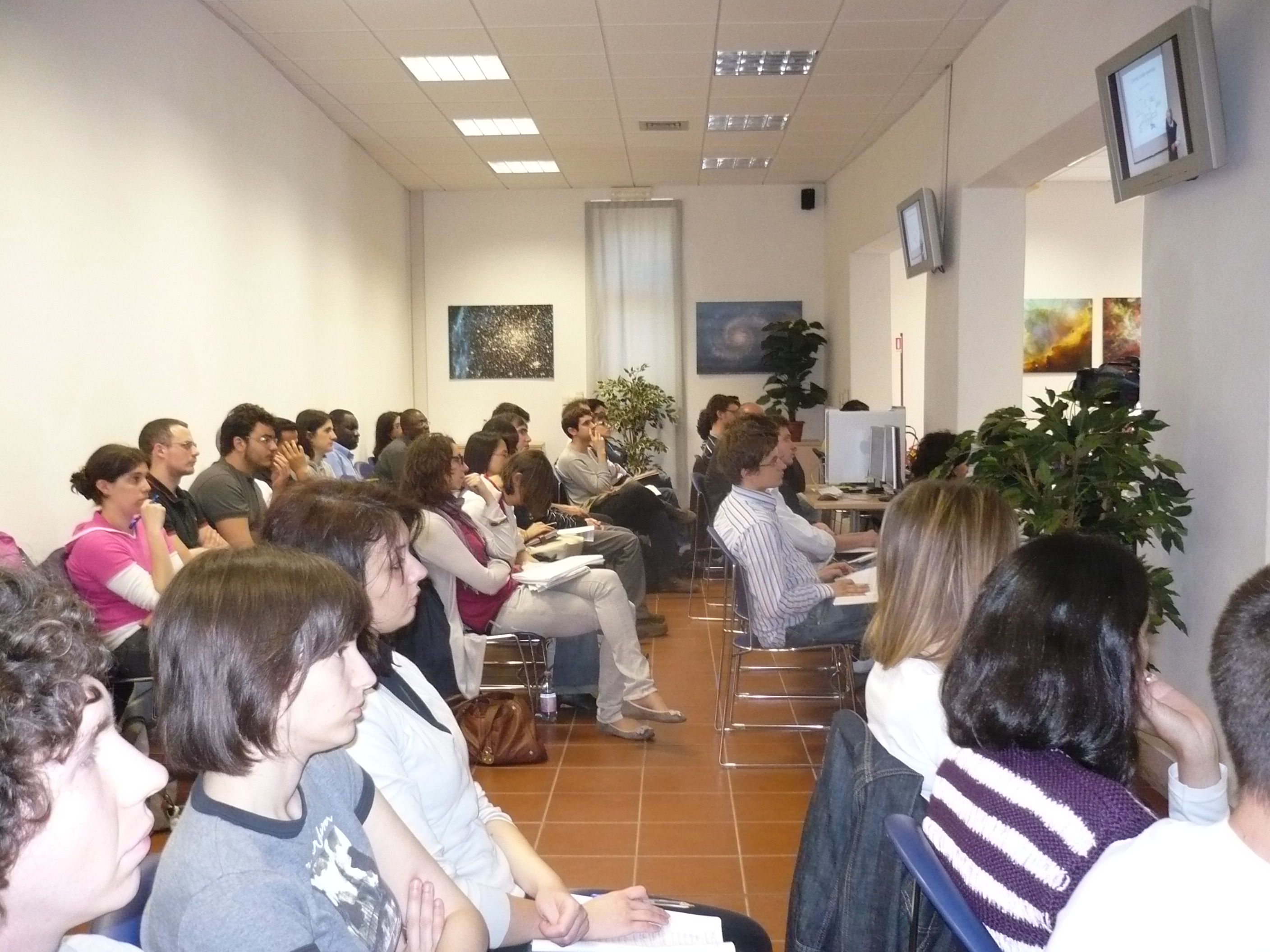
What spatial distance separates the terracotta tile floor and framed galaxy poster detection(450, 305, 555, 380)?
6.35m

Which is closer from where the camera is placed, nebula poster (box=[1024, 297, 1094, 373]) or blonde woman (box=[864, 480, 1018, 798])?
blonde woman (box=[864, 480, 1018, 798])

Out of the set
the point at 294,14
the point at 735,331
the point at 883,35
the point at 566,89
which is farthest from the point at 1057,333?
the point at 294,14

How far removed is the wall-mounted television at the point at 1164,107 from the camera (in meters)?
3.45

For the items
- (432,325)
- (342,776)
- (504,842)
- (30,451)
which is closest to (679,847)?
(504,842)

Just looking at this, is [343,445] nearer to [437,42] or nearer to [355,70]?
[355,70]

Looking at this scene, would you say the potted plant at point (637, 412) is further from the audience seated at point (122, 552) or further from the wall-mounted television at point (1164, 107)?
the wall-mounted television at point (1164, 107)

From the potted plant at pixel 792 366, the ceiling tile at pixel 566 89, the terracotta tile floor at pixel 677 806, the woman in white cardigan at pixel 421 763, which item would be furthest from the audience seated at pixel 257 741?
the potted plant at pixel 792 366

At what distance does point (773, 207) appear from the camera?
36.1ft

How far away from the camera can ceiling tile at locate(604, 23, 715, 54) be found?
234 inches

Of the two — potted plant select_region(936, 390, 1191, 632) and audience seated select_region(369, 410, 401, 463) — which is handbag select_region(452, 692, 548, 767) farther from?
A: audience seated select_region(369, 410, 401, 463)

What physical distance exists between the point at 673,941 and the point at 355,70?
6.05 m

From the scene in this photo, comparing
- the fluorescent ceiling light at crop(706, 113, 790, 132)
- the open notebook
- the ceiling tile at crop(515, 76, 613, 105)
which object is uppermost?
the fluorescent ceiling light at crop(706, 113, 790, 132)

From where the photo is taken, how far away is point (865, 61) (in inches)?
260

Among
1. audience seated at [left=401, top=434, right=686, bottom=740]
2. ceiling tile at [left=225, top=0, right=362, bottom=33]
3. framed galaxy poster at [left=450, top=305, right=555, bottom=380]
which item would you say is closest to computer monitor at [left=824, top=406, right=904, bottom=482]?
audience seated at [left=401, top=434, right=686, bottom=740]
